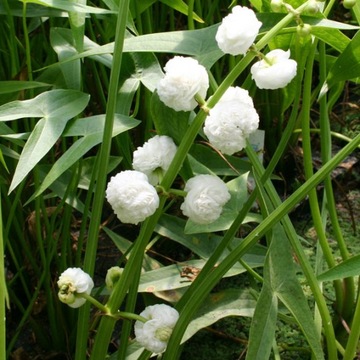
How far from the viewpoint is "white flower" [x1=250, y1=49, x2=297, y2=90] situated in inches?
19.3

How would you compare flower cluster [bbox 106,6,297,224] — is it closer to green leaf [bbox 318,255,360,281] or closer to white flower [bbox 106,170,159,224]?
white flower [bbox 106,170,159,224]

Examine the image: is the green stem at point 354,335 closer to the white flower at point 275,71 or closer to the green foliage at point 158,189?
the green foliage at point 158,189

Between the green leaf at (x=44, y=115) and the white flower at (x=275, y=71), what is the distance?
0.64ft

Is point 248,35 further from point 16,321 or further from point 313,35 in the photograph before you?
point 16,321

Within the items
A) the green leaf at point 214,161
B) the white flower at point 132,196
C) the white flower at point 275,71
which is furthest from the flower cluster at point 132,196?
the green leaf at point 214,161

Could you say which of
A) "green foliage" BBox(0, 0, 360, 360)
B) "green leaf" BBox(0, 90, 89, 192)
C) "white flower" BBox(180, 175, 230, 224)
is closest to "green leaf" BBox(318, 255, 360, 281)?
"green foliage" BBox(0, 0, 360, 360)

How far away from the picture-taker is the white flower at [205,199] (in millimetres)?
516

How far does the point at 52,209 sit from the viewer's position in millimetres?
874

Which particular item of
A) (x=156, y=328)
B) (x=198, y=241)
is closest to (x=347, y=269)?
(x=156, y=328)

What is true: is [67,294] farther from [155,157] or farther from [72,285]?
[155,157]

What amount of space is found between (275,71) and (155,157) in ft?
0.40

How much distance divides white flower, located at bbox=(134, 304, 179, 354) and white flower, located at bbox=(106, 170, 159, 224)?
0.31 ft

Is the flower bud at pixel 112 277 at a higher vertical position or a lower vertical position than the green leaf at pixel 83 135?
lower

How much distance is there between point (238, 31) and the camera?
484 mm
